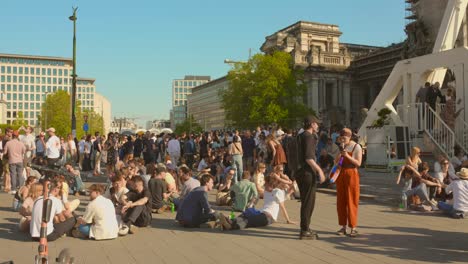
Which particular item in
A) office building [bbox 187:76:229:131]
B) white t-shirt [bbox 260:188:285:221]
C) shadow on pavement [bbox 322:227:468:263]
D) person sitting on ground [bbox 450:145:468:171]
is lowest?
shadow on pavement [bbox 322:227:468:263]

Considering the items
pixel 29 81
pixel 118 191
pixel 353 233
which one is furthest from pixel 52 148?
pixel 29 81

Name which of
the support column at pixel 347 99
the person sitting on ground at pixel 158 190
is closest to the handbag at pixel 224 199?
the person sitting on ground at pixel 158 190

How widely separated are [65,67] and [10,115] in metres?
23.6

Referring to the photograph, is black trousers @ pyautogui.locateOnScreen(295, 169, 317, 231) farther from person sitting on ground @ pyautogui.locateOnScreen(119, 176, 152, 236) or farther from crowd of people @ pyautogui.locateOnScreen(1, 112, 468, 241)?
person sitting on ground @ pyautogui.locateOnScreen(119, 176, 152, 236)

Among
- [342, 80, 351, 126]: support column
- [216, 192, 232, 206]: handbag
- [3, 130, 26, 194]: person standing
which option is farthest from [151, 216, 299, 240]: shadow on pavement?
[342, 80, 351, 126]: support column

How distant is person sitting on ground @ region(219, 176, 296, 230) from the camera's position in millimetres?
9039

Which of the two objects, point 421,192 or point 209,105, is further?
point 209,105

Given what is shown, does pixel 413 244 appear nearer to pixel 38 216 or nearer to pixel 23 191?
pixel 38 216

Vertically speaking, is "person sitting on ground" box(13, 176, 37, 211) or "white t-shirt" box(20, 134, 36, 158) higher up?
"white t-shirt" box(20, 134, 36, 158)

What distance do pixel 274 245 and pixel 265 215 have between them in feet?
6.10

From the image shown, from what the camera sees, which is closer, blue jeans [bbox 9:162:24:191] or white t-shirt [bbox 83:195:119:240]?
white t-shirt [bbox 83:195:119:240]

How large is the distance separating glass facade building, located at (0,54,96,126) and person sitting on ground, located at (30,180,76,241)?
145015 millimetres

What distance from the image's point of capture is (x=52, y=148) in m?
16.4

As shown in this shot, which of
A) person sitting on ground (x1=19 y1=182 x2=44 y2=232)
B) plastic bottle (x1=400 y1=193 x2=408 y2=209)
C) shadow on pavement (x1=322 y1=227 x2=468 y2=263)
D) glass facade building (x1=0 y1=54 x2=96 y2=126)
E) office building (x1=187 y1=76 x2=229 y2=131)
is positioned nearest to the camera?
shadow on pavement (x1=322 y1=227 x2=468 y2=263)
